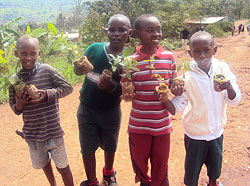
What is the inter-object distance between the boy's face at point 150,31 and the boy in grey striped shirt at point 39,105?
2.61 ft

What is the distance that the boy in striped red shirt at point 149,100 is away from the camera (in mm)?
1802

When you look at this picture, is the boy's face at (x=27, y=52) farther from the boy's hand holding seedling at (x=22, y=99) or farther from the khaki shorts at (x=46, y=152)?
the khaki shorts at (x=46, y=152)

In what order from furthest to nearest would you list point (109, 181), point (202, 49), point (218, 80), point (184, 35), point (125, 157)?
point (184, 35)
point (125, 157)
point (109, 181)
point (202, 49)
point (218, 80)

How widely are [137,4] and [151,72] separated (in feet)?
47.8

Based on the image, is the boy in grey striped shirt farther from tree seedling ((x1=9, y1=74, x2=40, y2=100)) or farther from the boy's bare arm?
the boy's bare arm

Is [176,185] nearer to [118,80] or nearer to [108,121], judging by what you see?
[108,121]

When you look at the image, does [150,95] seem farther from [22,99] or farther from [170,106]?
[22,99]

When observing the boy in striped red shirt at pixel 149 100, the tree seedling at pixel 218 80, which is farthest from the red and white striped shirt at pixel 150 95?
the tree seedling at pixel 218 80

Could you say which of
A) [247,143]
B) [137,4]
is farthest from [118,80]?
[137,4]

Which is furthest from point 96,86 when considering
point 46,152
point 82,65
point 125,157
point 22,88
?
point 125,157

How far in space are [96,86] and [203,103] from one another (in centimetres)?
93

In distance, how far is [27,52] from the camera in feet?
5.85

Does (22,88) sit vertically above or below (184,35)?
above

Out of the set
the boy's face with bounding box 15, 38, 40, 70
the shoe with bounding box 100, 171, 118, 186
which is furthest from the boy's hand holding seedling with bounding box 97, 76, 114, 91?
the shoe with bounding box 100, 171, 118, 186
